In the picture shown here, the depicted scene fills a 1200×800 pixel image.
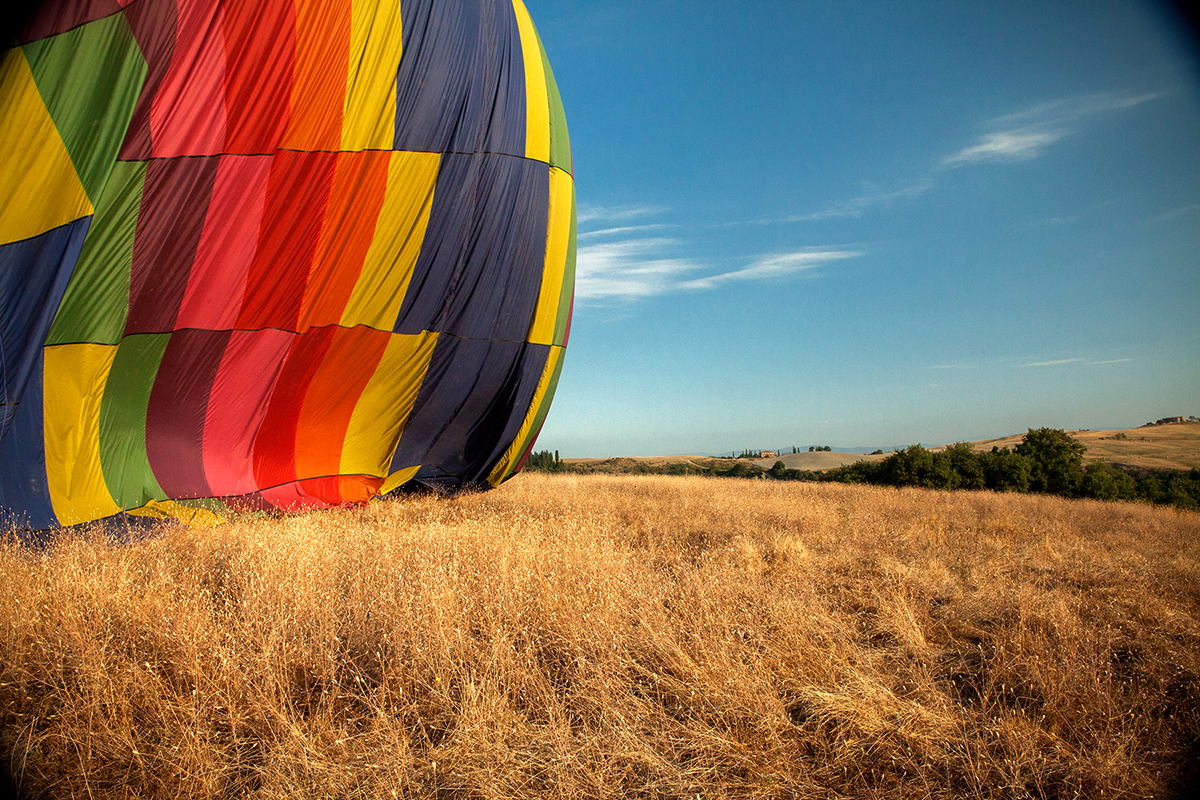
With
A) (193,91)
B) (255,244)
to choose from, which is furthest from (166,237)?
(193,91)

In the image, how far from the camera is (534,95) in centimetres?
862

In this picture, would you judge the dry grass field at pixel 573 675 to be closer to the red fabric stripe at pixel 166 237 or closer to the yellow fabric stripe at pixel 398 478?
the red fabric stripe at pixel 166 237

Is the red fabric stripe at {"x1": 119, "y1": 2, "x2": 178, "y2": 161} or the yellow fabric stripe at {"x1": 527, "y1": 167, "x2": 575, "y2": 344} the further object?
the yellow fabric stripe at {"x1": 527, "y1": 167, "x2": 575, "y2": 344}

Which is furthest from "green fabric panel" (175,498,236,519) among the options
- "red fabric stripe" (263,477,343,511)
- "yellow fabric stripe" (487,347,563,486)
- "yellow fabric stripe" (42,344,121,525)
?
"yellow fabric stripe" (487,347,563,486)

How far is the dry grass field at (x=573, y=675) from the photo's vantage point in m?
2.51

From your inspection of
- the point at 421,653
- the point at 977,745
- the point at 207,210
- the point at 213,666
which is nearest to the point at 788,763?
the point at 977,745

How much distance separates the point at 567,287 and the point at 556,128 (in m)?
2.30

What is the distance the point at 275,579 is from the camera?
4.16 metres

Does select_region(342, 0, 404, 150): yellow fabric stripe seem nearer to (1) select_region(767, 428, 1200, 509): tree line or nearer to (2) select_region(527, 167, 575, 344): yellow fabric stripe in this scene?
(2) select_region(527, 167, 575, 344): yellow fabric stripe

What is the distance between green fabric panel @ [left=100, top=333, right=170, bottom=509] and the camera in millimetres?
6535

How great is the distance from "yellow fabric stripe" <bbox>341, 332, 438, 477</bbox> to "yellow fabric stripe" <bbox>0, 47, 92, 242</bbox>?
3.35 metres

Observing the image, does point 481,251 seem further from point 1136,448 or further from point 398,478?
point 1136,448

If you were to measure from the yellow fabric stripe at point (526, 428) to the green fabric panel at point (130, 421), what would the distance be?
417cm

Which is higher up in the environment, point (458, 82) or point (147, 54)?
point (458, 82)
